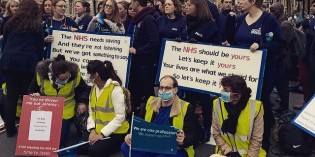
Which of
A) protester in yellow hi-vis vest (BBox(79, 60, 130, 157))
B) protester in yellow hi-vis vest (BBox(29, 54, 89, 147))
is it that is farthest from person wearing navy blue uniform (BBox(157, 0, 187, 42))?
protester in yellow hi-vis vest (BBox(29, 54, 89, 147))

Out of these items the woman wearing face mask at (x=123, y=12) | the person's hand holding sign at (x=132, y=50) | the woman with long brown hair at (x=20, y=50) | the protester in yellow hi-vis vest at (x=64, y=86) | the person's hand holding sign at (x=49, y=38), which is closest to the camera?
the protester in yellow hi-vis vest at (x=64, y=86)

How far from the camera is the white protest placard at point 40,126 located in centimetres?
525

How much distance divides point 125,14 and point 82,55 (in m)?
1.52

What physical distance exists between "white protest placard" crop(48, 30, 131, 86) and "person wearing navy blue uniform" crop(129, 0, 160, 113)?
179 millimetres

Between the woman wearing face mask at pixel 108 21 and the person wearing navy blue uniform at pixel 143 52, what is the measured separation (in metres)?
0.46

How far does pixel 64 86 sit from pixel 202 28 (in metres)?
1.92

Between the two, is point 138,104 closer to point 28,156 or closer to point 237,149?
point 28,156

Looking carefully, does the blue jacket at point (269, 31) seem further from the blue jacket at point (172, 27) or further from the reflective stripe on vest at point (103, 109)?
the reflective stripe on vest at point (103, 109)

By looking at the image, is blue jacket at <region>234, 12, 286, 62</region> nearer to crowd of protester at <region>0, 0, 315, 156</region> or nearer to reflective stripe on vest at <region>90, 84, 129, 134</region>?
crowd of protester at <region>0, 0, 315, 156</region>

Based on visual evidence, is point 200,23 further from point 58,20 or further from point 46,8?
point 46,8

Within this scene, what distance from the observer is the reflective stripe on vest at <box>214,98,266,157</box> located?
416 cm

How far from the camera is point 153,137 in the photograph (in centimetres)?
420

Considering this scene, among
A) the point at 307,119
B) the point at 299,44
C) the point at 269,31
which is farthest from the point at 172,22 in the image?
the point at 299,44

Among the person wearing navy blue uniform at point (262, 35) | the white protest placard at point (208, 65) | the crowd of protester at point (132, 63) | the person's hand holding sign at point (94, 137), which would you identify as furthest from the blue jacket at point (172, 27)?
the person's hand holding sign at point (94, 137)
